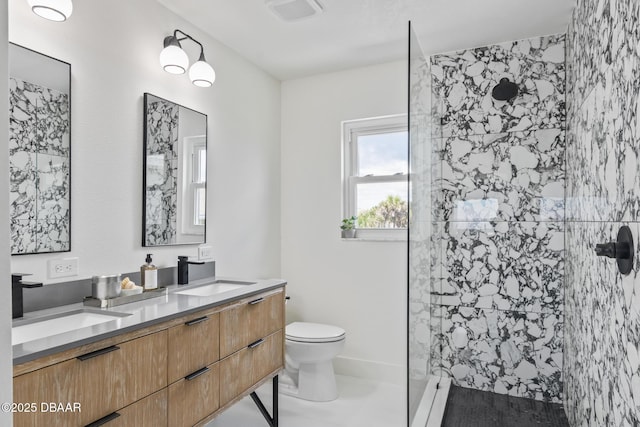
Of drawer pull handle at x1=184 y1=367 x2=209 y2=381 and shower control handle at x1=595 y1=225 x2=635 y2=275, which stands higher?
shower control handle at x1=595 y1=225 x2=635 y2=275

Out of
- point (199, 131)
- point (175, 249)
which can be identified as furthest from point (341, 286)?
point (199, 131)

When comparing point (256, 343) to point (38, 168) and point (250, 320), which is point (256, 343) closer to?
point (250, 320)

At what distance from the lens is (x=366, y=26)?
2.55 meters

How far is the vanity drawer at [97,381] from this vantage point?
44.4 inches

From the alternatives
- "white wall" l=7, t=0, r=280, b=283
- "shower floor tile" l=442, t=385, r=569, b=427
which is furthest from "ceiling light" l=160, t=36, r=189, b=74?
"shower floor tile" l=442, t=385, r=569, b=427

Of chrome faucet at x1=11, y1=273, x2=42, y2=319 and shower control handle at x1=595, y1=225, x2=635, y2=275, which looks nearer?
shower control handle at x1=595, y1=225, x2=635, y2=275

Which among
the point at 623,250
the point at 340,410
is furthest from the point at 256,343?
the point at 623,250

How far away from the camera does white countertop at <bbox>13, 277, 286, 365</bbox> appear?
1153 mm

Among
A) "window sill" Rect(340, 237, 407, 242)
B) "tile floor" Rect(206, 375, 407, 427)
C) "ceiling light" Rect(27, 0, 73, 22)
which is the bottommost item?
"tile floor" Rect(206, 375, 407, 427)

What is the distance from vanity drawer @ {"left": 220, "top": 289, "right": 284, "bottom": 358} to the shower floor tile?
115cm

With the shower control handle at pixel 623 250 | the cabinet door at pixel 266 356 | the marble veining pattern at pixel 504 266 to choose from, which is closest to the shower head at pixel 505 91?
the marble veining pattern at pixel 504 266

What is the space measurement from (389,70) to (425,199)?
122cm

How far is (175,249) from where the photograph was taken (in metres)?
2.38

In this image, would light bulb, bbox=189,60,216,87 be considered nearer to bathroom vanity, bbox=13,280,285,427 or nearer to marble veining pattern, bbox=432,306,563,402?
bathroom vanity, bbox=13,280,285,427
